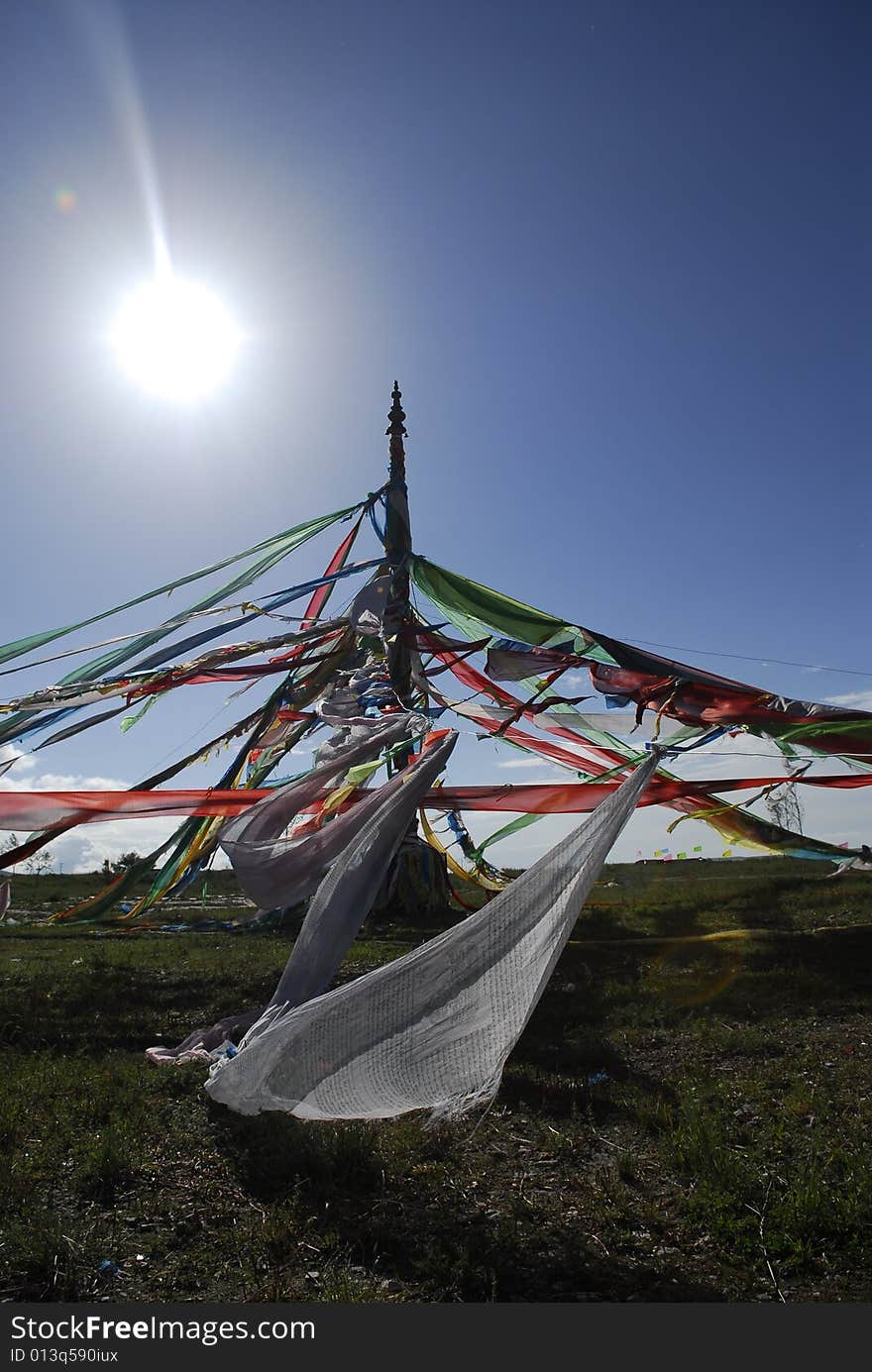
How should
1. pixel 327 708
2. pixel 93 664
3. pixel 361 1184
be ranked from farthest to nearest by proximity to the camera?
1. pixel 93 664
2. pixel 327 708
3. pixel 361 1184

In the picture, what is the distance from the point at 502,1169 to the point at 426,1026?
148cm

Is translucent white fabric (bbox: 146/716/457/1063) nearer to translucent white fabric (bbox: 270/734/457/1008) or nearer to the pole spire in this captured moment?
translucent white fabric (bbox: 270/734/457/1008)

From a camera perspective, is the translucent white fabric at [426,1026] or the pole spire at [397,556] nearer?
the translucent white fabric at [426,1026]

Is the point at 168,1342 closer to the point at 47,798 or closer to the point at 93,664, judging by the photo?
the point at 47,798

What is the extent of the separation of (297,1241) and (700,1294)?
1682 mm

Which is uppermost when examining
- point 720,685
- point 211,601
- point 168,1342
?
point 211,601

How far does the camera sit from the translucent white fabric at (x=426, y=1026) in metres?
Result: 3.30

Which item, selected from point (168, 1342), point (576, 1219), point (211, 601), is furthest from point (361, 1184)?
point (211, 601)

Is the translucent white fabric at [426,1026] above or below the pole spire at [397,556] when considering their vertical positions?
below

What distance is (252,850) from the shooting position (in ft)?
16.1

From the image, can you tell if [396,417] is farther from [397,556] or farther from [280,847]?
[280,847]

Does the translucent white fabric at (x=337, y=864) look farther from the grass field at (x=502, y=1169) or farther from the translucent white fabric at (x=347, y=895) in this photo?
the grass field at (x=502, y=1169)

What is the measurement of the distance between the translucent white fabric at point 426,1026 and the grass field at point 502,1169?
0.37 m

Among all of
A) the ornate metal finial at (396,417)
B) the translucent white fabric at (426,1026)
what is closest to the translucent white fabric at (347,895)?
the translucent white fabric at (426,1026)
